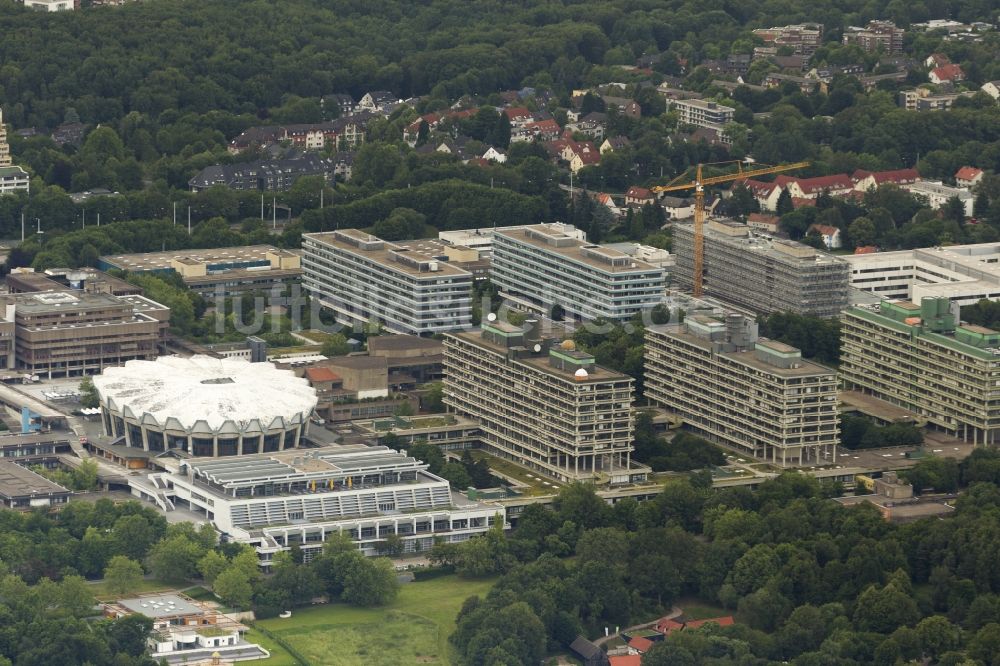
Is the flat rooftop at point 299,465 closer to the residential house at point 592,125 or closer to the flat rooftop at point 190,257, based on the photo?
the flat rooftop at point 190,257

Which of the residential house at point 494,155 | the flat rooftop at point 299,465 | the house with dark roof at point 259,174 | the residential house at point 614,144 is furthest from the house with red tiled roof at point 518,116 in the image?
the flat rooftop at point 299,465

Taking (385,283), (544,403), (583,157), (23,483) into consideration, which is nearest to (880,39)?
(583,157)

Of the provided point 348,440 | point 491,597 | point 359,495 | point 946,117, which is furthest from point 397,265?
point 946,117

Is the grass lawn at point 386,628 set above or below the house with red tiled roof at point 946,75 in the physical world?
below

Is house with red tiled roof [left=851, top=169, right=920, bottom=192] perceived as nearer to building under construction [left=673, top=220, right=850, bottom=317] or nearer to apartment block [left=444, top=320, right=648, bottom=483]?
building under construction [left=673, top=220, right=850, bottom=317]

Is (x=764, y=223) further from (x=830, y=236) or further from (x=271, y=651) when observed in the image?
(x=271, y=651)

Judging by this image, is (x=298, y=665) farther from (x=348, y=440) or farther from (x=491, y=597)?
(x=348, y=440)
